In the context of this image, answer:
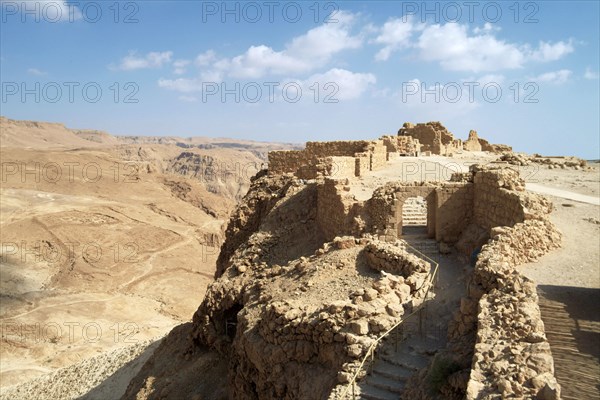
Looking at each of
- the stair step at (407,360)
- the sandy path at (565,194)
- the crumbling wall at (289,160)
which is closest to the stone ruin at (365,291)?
the stair step at (407,360)

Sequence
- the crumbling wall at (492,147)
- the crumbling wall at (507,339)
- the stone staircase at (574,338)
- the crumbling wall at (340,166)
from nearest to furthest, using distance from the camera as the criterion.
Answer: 1. the crumbling wall at (507,339)
2. the stone staircase at (574,338)
3. the crumbling wall at (340,166)
4. the crumbling wall at (492,147)

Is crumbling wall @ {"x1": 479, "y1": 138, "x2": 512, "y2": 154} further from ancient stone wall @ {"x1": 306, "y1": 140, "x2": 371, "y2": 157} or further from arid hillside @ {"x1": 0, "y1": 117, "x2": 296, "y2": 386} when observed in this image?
arid hillside @ {"x1": 0, "y1": 117, "x2": 296, "y2": 386}

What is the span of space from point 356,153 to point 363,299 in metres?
12.9

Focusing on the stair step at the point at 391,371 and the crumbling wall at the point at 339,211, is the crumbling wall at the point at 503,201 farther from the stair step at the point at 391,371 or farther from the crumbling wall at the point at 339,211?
the stair step at the point at 391,371

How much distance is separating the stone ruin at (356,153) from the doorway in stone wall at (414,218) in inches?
117

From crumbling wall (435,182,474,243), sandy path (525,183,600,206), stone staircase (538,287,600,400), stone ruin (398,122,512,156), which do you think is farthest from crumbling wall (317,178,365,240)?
stone ruin (398,122,512,156)

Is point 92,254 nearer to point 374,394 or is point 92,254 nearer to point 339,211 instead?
point 339,211

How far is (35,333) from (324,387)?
2243 centimetres

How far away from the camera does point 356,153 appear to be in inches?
813

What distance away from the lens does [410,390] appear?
6523mm

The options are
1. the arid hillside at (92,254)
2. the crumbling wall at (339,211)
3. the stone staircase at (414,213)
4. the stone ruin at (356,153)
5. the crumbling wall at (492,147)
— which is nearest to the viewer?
the crumbling wall at (339,211)

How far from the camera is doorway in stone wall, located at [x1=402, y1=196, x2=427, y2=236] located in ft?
46.1

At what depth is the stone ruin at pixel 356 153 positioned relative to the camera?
17.7m

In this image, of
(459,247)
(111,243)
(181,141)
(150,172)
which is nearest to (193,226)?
(111,243)
